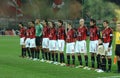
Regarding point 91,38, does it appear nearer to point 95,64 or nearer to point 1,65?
point 95,64

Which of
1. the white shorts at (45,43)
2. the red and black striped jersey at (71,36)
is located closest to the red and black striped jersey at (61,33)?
the red and black striped jersey at (71,36)

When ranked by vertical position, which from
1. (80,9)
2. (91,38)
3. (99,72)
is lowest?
(99,72)

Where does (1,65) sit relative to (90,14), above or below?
below

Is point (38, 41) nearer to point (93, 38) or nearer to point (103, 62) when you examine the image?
point (93, 38)

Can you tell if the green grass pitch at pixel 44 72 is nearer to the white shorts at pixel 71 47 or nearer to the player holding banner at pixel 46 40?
the white shorts at pixel 71 47

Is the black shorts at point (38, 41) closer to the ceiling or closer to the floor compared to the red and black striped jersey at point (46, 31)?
closer to the floor

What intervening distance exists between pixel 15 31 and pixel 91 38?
38167 mm

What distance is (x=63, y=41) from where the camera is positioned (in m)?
21.0

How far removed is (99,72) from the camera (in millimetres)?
17297

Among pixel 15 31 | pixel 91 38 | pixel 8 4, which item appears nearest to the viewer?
pixel 91 38

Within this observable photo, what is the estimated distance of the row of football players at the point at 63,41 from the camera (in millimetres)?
18047

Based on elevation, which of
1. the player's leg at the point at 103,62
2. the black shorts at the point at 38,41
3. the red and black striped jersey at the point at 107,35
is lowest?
the player's leg at the point at 103,62

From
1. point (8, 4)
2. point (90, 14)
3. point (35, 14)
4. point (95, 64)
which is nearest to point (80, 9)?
point (90, 14)

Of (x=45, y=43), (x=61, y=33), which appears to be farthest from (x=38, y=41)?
(x=61, y=33)
